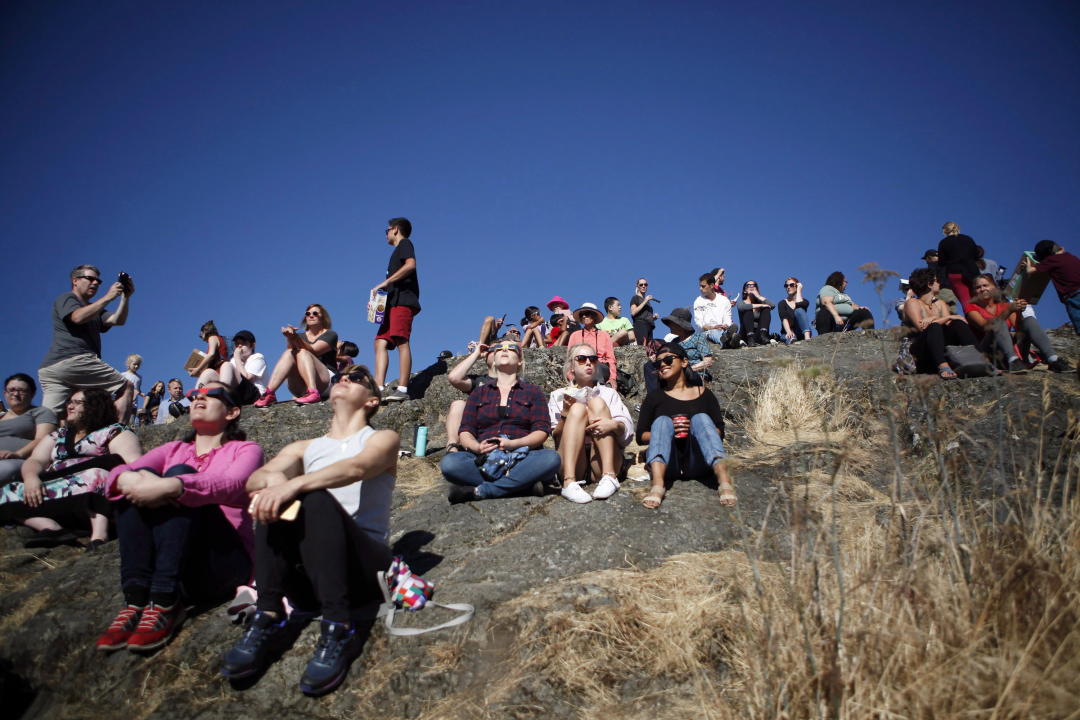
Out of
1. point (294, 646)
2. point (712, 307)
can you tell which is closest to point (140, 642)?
point (294, 646)

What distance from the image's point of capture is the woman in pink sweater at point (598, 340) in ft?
25.1

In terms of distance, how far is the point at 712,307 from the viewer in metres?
11.3

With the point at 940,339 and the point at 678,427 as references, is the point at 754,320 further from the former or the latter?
the point at 678,427

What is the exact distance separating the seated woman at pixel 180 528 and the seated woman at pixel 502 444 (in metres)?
1.69

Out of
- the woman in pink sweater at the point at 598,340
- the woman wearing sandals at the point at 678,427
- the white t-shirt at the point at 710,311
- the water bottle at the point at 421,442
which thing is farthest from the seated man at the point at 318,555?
the white t-shirt at the point at 710,311

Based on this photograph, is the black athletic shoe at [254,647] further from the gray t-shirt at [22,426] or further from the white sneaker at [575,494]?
the gray t-shirt at [22,426]

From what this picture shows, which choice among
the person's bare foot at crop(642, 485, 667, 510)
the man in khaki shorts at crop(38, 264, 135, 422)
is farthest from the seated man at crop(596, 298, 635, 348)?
the man in khaki shorts at crop(38, 264, 135, 422)

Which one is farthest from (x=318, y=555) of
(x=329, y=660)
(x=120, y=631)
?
(x=120, y=631)

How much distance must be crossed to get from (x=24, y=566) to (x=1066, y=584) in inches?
268

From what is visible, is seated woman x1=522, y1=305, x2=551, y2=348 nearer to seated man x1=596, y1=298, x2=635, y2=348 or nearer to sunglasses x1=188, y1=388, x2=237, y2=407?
seated man x1=596, y1=298, x2=635, y2=348

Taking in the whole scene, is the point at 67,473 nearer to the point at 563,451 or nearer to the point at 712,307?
the point at 563,451

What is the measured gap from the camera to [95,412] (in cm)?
540

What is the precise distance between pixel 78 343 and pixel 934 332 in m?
9.51

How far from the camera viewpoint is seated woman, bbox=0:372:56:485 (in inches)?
227
